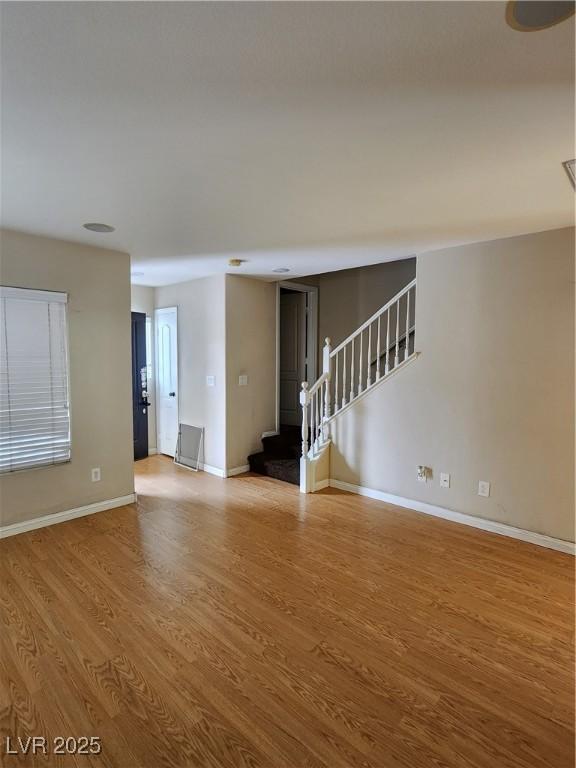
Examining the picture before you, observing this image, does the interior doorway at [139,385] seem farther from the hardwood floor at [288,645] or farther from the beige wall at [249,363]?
the hardwood floor at [288,645]

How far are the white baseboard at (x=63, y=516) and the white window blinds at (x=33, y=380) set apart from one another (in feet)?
1.55

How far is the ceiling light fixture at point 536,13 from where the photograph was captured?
3.47 ft

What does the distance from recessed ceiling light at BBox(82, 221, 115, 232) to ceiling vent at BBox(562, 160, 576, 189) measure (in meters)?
2.86

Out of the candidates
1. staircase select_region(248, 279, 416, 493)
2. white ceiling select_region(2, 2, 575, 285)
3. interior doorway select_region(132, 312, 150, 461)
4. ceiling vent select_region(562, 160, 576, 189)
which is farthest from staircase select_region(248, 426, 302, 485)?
ceiling vent select_region(562, 160, 576, 189)

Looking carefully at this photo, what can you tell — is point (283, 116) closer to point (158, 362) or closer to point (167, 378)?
point (167, 378)

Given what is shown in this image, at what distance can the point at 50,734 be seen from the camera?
1.62m

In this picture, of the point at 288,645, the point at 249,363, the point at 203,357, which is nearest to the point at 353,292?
the point at 249,363

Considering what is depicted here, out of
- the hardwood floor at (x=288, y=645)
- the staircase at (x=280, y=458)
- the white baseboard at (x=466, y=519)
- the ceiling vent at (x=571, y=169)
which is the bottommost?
the hardwood floor at (x=288, y=645)

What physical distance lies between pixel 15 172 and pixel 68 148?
0.47 meters

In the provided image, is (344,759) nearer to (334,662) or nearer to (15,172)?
(334,662)

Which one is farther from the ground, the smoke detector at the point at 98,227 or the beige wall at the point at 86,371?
the smoke detector at the point at 98,227

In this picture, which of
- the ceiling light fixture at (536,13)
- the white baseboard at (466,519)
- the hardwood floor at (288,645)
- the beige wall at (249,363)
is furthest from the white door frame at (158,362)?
the ceiling light fixture at (536,13)

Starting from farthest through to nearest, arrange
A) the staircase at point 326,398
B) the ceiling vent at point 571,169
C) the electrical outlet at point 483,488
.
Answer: the staircase at point 326,398 → the electrical outlet at point 483,488 → the ceiling vent at point 571,169

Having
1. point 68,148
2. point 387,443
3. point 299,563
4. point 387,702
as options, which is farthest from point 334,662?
point 68,148
